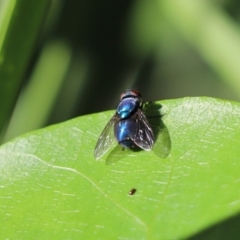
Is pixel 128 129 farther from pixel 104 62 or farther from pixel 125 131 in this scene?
pixel 104 62

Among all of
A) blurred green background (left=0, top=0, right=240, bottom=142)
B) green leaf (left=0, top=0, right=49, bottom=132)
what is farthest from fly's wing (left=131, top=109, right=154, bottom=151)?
blurred green background (left=0, top=0, right=240, bottom=142)

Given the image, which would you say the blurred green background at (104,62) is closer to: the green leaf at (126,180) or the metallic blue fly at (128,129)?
the metallic blue fly at (128,129)

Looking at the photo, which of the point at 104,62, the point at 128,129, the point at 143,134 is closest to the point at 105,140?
the point at 143,134

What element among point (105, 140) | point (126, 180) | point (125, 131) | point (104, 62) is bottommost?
point (126, 180)

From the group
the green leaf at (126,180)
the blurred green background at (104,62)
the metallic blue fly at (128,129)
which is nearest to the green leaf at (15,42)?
the green leaf at (126,180)

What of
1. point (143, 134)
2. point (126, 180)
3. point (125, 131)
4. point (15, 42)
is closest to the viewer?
point (126, 180)

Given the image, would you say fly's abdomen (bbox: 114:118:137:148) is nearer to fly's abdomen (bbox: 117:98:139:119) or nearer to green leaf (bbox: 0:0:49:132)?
fly's abdomen (bbox: 117:98:139:119)

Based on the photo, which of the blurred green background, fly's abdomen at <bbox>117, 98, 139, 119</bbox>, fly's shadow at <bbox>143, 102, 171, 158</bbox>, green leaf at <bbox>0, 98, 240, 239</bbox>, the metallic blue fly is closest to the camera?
green leaf at <bbox>0, 98, 240, 239</bbox>
